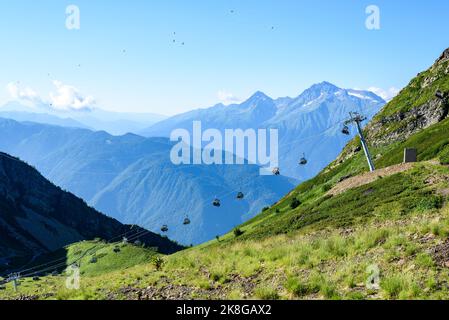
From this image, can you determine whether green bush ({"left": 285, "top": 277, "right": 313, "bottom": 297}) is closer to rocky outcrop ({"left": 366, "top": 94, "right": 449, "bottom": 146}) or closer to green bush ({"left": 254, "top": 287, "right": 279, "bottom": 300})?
green bush ({"left": 254, "top": 287, "right": 279, "bottom": 300})

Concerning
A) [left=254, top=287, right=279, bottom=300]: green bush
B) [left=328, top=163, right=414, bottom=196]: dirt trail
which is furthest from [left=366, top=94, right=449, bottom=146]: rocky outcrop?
[left=254, top=287, right=279, bottom=300]: green bush

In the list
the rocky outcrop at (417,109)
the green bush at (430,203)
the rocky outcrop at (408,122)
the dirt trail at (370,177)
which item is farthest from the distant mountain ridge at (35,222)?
the green bush at (430,203)

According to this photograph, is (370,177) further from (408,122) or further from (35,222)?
(35,222)

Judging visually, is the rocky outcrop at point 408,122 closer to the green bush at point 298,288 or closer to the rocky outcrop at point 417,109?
the rocky outcrop at point 417,109

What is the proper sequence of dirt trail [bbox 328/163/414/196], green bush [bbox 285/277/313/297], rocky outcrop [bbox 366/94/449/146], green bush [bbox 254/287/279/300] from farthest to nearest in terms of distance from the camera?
rocky outcrop [bbox 366/94/449/146], dirt trail [bbox 328/163/414/196], green bush [bbox 285/277/313/297], green bush [bbox 254/287/279/300]

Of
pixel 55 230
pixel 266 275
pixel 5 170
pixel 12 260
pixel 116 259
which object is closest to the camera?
pixel 266 275

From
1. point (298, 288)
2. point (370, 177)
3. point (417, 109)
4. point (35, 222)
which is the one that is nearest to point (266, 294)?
point (298, 288)
